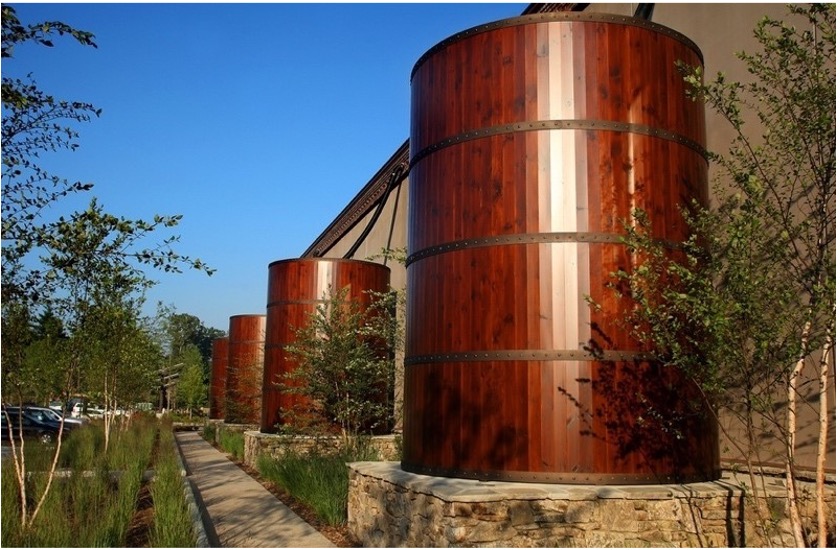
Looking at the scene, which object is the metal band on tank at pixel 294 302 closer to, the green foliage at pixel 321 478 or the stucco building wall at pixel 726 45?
the green foliage at pixel 321 478

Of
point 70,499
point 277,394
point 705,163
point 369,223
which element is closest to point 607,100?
point 705,163

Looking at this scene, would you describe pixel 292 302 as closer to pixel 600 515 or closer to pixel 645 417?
pixel 645 417

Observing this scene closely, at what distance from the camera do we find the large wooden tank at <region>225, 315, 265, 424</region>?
81.8 ft

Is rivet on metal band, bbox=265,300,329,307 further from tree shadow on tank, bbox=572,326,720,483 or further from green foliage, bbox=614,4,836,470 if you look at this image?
green foliage, bbox=614,4,836,470

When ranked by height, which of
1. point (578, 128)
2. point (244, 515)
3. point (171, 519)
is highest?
point (578, 128)

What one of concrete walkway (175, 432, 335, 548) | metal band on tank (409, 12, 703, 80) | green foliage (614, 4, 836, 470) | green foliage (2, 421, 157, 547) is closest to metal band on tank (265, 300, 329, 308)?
concrete walkway (175, 432, 335, 548)

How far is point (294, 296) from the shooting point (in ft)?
55.6

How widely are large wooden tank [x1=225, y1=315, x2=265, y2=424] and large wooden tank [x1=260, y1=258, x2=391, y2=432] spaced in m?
7.18

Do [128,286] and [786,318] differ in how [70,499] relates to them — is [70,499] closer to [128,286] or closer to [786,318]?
[128,286]

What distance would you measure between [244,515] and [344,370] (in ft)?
13.4

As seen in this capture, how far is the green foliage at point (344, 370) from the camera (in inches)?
554

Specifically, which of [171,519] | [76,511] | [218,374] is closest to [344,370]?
[76,511]

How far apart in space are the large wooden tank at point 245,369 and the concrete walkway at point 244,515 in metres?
8.06

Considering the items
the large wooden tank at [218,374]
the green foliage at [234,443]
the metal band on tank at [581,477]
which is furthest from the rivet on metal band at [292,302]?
the large wooden tank at [218,374]
